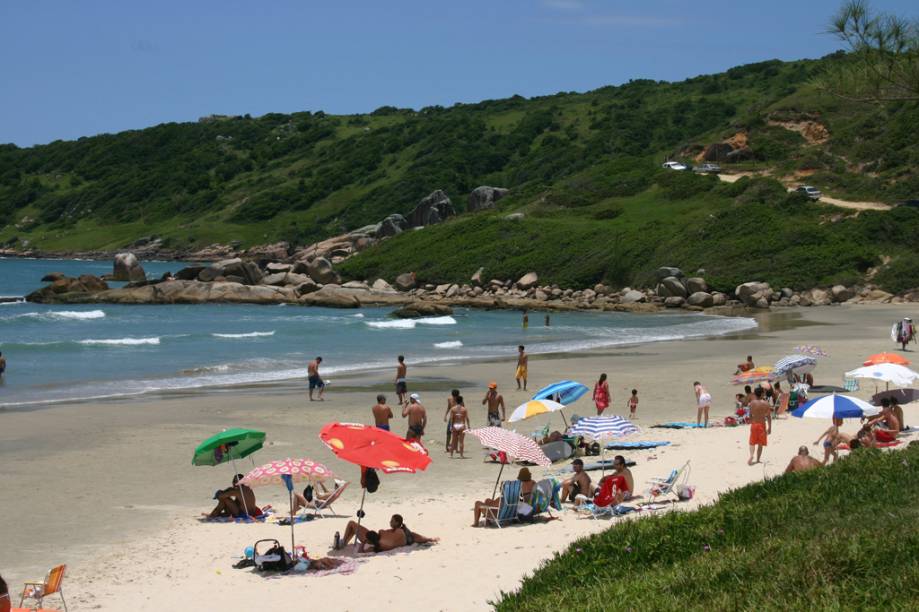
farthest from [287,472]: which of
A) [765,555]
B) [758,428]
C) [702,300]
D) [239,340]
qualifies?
[702,300]

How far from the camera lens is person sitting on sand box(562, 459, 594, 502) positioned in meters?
14.6

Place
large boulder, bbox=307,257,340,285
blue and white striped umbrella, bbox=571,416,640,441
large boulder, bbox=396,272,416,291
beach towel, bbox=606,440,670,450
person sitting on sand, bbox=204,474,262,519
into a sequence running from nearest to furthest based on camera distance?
person sitting on sand, bbox=204,474,262,519 < blue and white striped umbrella, bbox=571,416,640,441 < beach towel, bbox=606,440,670,450 < large boulder, bbox=396,272,416,291 < large boulder, bbox=307,257,340,285

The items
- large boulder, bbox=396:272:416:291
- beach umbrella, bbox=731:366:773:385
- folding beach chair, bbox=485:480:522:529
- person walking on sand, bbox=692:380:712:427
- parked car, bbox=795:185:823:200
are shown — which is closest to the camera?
folding beach chair, bbox=485:480:522:529

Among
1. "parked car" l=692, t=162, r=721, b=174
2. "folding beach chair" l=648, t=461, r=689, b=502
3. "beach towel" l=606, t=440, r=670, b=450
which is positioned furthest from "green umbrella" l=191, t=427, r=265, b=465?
"parked car" l=692, t=162, r=721, b=174

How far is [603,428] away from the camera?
16.4 metres

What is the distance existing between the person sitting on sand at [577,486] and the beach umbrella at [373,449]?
259 cm

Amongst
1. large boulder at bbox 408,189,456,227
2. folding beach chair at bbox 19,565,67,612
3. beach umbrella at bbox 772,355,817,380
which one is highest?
large boulder at bbox 408,189,456,227

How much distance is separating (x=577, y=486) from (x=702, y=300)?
4588 cm

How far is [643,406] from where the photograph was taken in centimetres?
2431

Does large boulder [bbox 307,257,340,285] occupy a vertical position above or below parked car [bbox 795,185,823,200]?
below

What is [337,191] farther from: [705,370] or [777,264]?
[705,370]

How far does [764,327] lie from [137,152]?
437 feet

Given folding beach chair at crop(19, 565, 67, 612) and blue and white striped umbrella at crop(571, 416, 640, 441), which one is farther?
blue and white striped umbrella at crop(571, 416, 640, 441)

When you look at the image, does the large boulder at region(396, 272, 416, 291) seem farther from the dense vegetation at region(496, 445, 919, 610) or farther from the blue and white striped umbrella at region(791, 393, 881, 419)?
the dense vegetation at region(496, 445, 919, 610)
